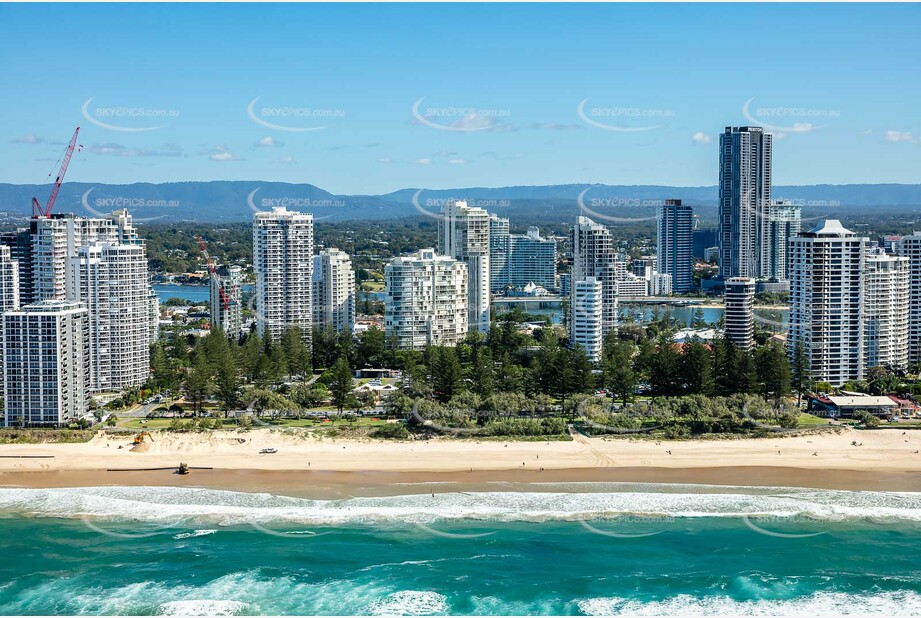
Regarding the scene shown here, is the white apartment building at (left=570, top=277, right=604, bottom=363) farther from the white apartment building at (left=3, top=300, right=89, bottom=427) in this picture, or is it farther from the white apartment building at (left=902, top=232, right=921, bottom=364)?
the white apartment building at (left=3, top=300, right=89, bottom=427)

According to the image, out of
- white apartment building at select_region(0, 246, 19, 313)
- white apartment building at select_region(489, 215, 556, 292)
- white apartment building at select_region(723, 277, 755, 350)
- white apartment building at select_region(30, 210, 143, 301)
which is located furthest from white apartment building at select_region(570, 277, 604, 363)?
white apartment building at select_region(489, 215, 556, 292)

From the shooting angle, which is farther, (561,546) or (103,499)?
(103,499)

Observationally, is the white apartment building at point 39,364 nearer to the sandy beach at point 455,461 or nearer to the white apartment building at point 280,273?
the sandy beach at point 455,461

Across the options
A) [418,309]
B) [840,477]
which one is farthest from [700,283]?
[840,477]

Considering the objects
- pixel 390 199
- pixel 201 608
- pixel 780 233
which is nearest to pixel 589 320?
pixel 201 608

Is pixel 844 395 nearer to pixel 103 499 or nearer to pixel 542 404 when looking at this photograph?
pixel 542 404
